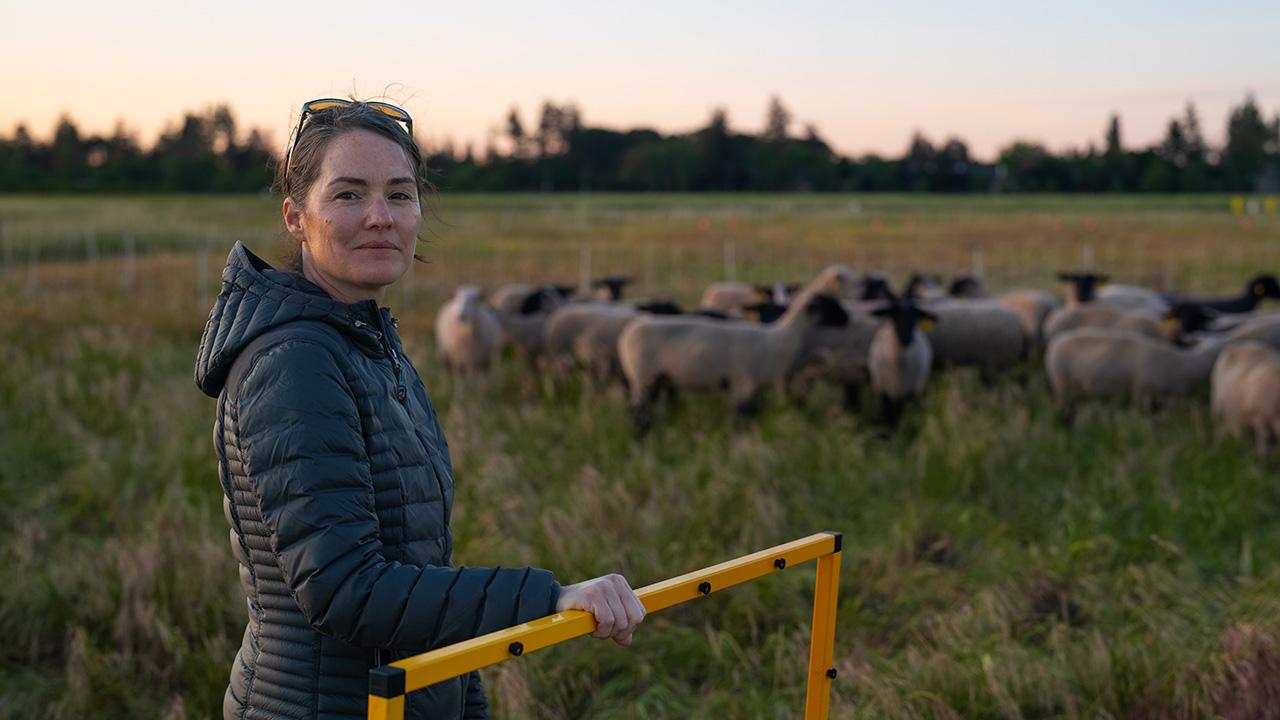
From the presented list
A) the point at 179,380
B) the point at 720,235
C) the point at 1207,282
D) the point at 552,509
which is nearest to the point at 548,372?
the point at 179,380

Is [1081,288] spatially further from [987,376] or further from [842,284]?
[842,284]

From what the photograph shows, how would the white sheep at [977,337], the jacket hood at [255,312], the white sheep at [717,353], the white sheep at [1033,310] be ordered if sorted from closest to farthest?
the jacket hood at [255,312] → the white sheep at [717,353] → the white sheep at [977,337] → the white sheep at [1033,310]

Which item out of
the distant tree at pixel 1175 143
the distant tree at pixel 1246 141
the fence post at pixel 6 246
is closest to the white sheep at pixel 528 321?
the fence post at pixel 6 246

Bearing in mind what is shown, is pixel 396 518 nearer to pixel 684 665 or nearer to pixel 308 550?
pixel 308 550

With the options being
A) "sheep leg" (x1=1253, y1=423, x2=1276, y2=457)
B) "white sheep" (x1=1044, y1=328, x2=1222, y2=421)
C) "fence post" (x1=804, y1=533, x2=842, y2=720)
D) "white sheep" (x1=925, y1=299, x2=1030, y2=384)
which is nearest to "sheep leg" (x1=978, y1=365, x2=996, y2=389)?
"white sheep" (x1=925, y1=299, x2=1030, y2=384)

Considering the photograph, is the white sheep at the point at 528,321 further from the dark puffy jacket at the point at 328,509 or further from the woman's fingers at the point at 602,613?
the woman's fingers at the point at 602,613

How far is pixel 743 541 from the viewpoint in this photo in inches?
266

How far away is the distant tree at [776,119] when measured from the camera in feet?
457

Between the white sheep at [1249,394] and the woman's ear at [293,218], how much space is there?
28.8ft

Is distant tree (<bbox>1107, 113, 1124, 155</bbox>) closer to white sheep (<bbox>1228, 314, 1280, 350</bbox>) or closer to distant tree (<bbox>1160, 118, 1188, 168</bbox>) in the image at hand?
distant tree (<bbox>1160, 118, 1188, 168</bbox>)

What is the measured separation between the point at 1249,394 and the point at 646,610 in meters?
8.59

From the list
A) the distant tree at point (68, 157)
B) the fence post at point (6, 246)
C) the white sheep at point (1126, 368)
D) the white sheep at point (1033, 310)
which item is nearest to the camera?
the white sheep at point (1126, 368)

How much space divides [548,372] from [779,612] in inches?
285

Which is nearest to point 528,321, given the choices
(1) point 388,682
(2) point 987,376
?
(2) point 987,376
